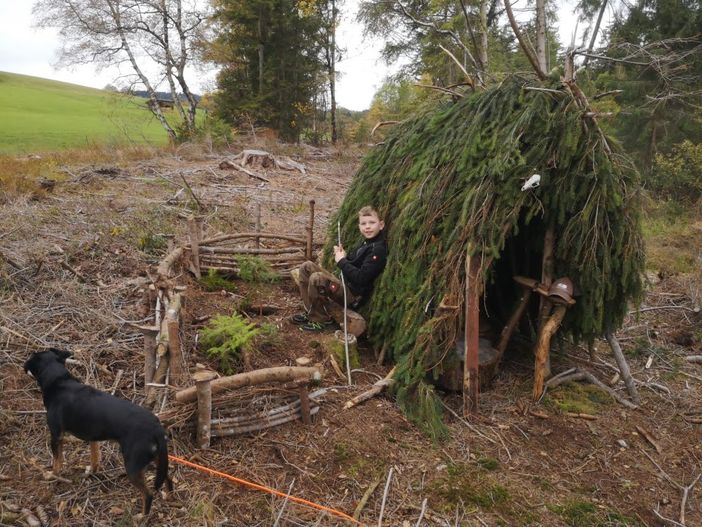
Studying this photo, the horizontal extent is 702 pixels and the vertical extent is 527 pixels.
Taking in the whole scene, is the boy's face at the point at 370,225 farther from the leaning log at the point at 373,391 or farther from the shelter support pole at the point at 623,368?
the shelter support pole at the point at 623,368

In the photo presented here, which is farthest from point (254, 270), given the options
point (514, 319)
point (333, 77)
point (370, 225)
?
point (333, 77)

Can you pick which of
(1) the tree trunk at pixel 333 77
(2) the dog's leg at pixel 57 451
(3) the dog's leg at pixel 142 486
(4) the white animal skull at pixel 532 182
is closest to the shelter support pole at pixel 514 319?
(4) the white animal skull at pixel 532 182

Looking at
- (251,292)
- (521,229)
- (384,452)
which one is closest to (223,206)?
(251,292)

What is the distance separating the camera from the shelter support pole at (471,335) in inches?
152

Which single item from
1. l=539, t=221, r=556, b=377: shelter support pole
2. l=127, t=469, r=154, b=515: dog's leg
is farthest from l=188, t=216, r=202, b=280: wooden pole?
l=539, t=221, r=556, b=377: shelter support pole

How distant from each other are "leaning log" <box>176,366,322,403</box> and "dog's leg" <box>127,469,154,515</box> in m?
0.65

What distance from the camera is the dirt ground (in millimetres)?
2807

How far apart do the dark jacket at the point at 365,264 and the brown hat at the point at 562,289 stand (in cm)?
162

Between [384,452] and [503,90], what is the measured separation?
3415mm

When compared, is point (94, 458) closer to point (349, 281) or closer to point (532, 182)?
point (349, 281)

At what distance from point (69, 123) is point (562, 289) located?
105 ft

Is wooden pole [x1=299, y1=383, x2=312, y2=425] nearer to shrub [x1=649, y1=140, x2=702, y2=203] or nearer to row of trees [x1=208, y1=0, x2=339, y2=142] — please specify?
shrub [x1=649, y1=140, x2=702, y2=203]

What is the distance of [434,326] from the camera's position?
12.6ft

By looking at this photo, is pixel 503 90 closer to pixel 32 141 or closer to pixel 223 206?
pixel 223 206
